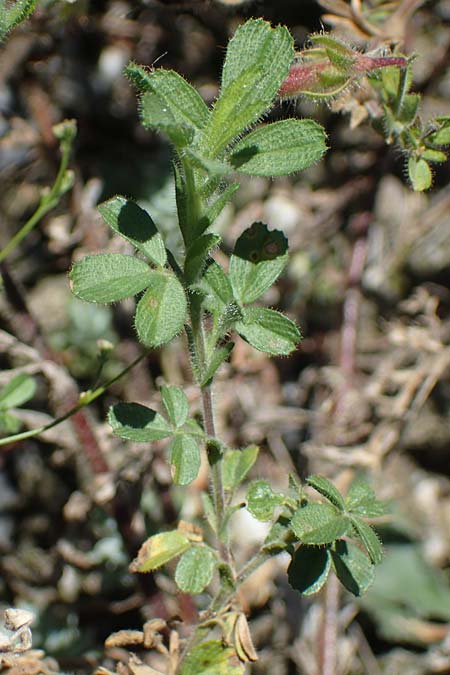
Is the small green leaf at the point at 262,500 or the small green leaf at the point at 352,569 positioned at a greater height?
the small green leaf at the point at 262,500

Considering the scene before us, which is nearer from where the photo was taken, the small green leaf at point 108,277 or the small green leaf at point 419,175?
the small green leaf at point 108,277

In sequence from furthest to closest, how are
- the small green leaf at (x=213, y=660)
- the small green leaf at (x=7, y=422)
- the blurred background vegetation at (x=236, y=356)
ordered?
the blurred background vegetation at (x=236, y=356) < the small green leaf at (x=7, y=422) < the small green leaf at (x=213, y=660)

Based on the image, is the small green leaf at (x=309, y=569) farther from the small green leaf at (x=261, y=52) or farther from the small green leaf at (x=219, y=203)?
the small green leaf at (x=261, y=52)

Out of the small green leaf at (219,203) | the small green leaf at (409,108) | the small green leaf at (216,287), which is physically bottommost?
the small green leaf at (409,108)

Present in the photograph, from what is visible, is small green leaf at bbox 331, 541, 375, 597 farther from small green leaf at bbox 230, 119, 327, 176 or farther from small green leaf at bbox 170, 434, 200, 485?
small green leaf at bbox 230, 119, 327, 176

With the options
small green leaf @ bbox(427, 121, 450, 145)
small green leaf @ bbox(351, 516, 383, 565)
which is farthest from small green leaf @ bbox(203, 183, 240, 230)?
small green leaf @ bbox(427, 121, 450, 145)

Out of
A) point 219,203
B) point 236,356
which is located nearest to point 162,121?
point 219,203

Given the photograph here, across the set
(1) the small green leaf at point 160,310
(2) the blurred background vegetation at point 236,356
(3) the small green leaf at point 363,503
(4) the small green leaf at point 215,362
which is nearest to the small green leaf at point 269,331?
(4) the small green leaf at point 215,362
